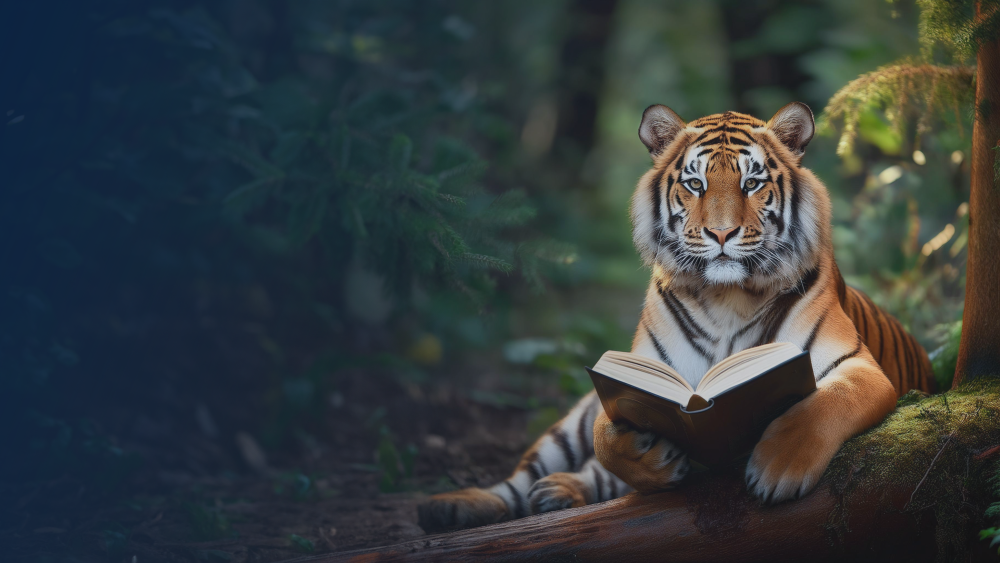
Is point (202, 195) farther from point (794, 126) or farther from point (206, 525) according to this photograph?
point (794, 126)

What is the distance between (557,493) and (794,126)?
1389mm

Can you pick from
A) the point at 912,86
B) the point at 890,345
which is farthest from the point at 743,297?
the point at 912,86

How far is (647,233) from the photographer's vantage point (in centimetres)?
222

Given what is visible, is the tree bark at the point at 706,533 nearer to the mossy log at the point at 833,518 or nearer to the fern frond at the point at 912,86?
the mossy log at the point at 833,518

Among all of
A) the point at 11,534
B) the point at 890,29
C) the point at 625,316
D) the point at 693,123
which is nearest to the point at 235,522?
the point at 11,534

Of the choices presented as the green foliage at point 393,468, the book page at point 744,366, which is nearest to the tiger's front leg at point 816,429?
the book page at point 744,366

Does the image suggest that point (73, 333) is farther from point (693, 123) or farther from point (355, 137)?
point (693, 123)

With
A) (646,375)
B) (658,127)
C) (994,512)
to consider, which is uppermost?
(658,127)

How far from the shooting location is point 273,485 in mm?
3381

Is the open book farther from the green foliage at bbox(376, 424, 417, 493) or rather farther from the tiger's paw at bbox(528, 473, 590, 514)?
the green foliage at bbox(376, 424, 417, 493)

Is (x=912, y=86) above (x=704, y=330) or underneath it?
above

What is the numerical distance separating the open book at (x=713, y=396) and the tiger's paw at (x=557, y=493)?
0.51 metres

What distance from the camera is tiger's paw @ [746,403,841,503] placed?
170cm

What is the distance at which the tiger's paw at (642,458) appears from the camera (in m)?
1.84
